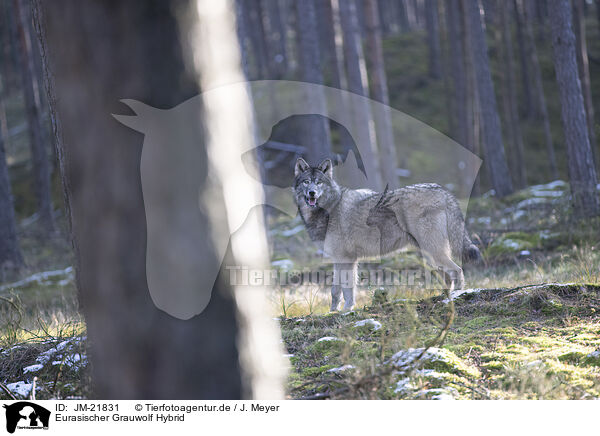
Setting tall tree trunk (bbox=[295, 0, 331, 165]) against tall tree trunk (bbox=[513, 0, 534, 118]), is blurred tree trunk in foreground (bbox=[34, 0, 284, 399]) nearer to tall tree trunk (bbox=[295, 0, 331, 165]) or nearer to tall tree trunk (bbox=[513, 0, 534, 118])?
tall tree trunk (bbox=[295, 0, 331, 165])

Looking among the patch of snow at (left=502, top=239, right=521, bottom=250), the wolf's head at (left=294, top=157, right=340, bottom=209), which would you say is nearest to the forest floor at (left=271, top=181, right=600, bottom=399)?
the wolf's head at (left=294, top=157, right=340, bottom=209)

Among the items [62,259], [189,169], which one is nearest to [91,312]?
[189,169]

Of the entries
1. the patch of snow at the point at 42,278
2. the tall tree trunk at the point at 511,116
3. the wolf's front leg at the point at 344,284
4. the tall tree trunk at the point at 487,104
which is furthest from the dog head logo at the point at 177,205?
the tall tree trunk at the point at 511,116

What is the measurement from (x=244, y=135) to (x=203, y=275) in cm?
64

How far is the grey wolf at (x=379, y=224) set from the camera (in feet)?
20.6

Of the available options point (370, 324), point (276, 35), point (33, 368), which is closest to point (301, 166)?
point (370, 324)

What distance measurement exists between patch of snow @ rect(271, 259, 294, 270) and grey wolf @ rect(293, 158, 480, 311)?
2912 mm

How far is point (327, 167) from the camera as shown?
6.57m
